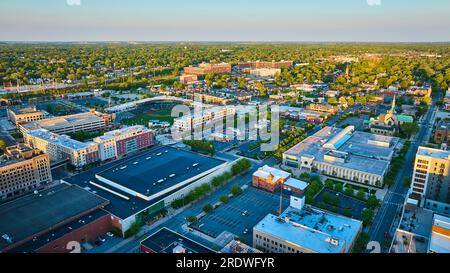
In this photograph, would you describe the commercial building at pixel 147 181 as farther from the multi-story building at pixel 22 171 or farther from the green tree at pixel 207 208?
the green tree at pixel 207 208

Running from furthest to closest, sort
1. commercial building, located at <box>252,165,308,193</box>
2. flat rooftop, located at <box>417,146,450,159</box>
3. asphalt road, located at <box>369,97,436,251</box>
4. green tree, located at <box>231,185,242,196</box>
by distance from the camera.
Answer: commercial building, located at <box>252,165,308,193</box> → green tree, located at <box>231,185,242,196</box> → flat rooftop, located at <box>417,146,450,159</box> → asphalt road, located at <box>369,97,436,251</box>

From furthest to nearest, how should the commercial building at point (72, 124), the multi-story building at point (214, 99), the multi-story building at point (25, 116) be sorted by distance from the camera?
the multi-story building at point (214, 99), the multi-story building at point (25, 116), the commercial building at point (72, 124)

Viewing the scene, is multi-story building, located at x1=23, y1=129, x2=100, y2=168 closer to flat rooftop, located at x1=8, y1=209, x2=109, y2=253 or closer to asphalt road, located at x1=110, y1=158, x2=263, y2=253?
flat rooftop, located at x1=8, y1=209, x2=109, y2=253

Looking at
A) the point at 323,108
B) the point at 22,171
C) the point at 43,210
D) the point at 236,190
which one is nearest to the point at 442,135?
the point at 323,108

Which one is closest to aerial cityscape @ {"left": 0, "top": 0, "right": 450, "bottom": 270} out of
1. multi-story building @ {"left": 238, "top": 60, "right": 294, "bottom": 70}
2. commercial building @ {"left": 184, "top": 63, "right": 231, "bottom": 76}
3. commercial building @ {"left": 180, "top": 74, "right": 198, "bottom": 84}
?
commercial building @ {"left": 180, "top": 74, "right": 198, "bottom": 84}

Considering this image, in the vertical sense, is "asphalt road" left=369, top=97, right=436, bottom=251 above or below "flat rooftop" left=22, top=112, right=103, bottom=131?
below

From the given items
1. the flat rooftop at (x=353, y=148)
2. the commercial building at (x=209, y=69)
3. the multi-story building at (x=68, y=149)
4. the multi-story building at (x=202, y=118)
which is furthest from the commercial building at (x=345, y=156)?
the commercial building at (x=209, y=69)
